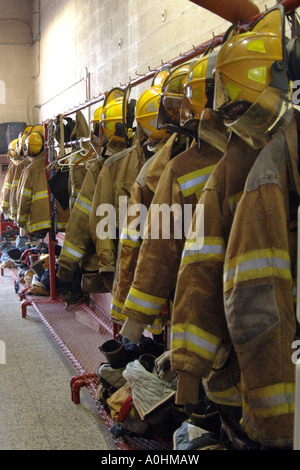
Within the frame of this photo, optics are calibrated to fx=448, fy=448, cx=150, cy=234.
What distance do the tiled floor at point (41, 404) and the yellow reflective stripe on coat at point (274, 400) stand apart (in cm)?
164

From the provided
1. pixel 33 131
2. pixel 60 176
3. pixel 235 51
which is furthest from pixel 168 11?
pixel 235 51

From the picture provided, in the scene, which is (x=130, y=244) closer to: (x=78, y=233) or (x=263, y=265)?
(x=78, y=233)

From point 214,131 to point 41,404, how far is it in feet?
7.81

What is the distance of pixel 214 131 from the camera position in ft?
5.53

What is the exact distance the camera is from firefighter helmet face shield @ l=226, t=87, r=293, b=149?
55.0 inches

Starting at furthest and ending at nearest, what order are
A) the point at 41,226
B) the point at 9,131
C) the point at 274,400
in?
1. the point at 9,131
2. the point at 41,226
3. the point at 274,400

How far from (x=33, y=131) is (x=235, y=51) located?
4049 mm

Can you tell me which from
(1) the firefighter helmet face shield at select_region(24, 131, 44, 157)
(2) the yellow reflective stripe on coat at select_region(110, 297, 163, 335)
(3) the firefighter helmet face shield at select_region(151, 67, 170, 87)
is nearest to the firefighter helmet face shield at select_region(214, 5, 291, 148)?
(3) the firefighter helmet face shield at select_region(151, 67, 170, 87)

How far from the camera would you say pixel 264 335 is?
4.12 ft

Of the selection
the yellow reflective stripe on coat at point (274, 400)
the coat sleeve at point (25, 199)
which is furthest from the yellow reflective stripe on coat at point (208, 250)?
the coat sleeve at point (25, 199)

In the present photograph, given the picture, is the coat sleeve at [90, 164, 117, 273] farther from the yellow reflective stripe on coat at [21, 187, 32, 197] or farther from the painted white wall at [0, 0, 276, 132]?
the yellow reflective stripe on coat at [21, 187, 32, 197]

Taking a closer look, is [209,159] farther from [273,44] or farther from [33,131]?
[33,131]

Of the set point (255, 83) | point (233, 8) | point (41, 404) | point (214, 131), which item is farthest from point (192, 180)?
point (41, 404)
